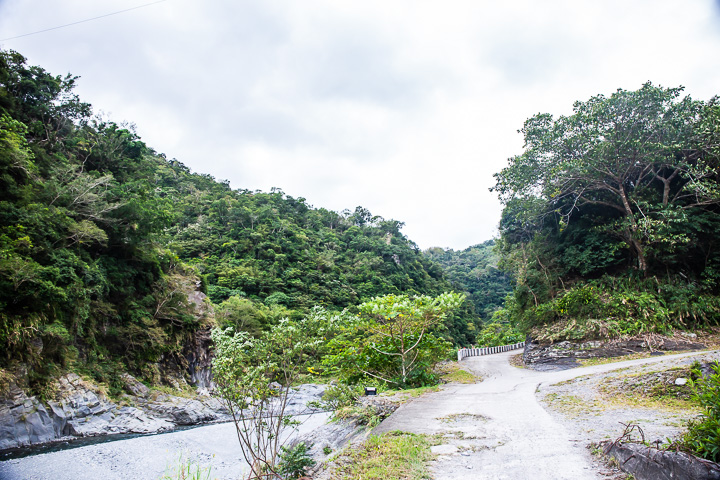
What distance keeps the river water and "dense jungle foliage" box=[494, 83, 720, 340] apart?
45.3ft

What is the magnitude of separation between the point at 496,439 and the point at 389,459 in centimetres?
151

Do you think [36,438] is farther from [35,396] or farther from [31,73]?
[31,73]

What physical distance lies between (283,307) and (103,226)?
1879cm

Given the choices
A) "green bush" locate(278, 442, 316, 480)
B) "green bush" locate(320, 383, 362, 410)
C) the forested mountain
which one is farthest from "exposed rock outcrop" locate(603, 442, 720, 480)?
the forested mountain

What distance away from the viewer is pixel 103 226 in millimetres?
Result: 18766

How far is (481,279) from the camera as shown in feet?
220

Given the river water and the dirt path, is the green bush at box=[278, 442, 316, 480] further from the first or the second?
the river water

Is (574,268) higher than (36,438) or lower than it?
higher

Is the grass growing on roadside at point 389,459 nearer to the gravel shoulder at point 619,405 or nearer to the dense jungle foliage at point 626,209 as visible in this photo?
the gravel shoulder at point 619,405

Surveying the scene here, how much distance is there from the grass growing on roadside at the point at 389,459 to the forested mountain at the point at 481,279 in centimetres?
5184

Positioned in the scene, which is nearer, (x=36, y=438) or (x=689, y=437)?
(x=689, y=437)

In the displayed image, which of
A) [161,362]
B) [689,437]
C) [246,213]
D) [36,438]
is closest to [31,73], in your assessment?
[161,362]

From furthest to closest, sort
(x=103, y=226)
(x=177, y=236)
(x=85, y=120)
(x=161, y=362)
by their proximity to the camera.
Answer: (x=177, y=236) → (x=85, y=120) → (x=161, y=362) → (x=103, y=226)

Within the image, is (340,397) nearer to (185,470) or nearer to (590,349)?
(185,470)
